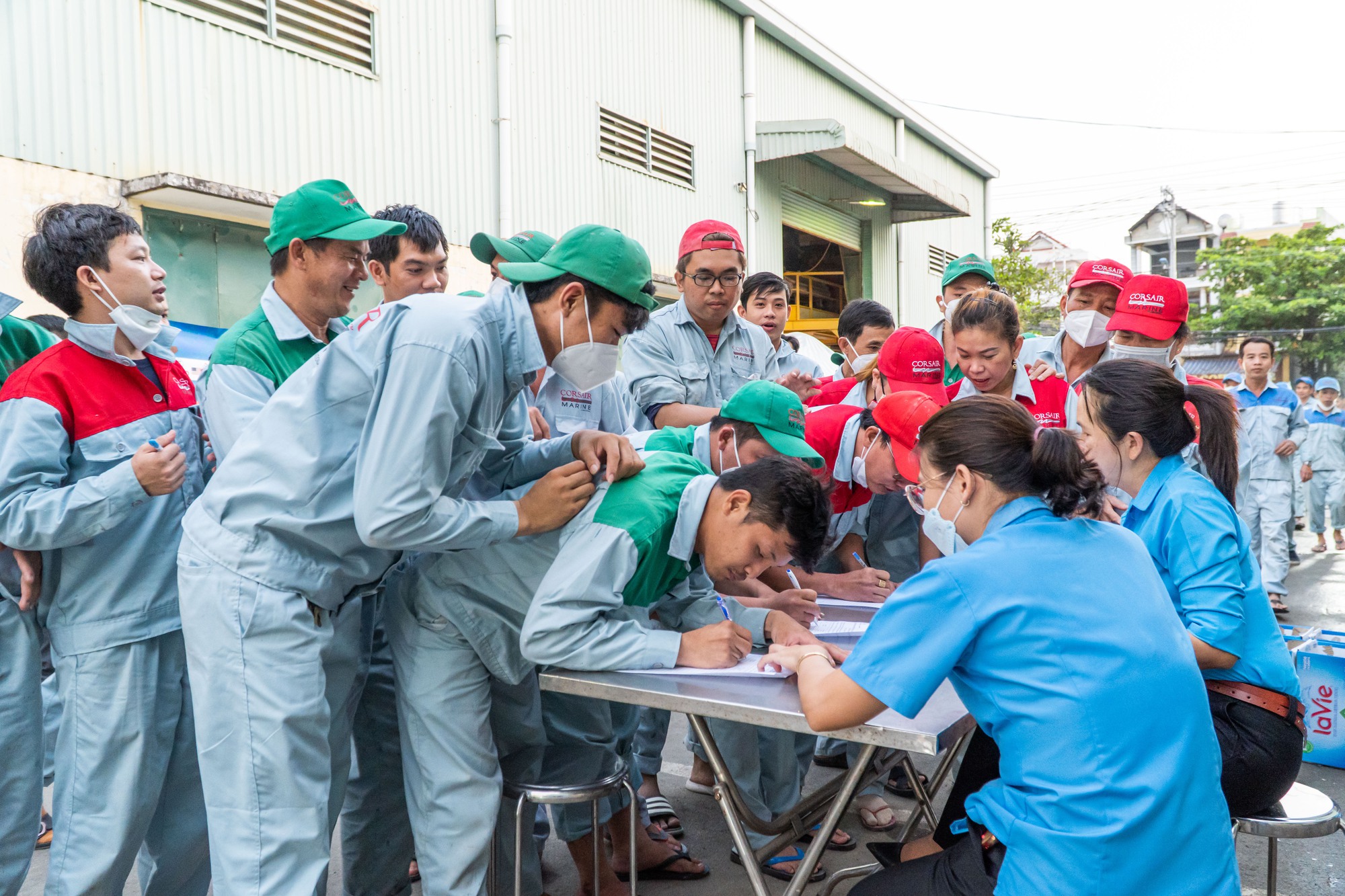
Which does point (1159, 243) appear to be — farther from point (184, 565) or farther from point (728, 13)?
point (184, 565)

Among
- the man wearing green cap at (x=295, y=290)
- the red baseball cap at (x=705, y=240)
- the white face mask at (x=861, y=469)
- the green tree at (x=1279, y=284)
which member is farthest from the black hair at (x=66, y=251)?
the green tree at (x=1279, y=284)

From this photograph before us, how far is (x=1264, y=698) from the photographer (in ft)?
6.69

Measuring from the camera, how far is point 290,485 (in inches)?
71.4

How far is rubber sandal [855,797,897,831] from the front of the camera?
3223mm

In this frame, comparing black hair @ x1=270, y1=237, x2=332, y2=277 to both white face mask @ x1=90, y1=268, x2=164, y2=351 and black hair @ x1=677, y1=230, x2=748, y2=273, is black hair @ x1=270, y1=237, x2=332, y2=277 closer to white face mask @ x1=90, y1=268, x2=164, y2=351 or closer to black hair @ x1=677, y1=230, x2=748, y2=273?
white face mask @ x1=90, y1=268, x2=164, y2=351

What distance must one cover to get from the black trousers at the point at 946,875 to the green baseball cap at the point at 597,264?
45.5 inches

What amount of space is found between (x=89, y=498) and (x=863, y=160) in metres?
10.8

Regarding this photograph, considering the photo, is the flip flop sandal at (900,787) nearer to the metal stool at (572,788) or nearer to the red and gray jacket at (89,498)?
the metal stool at (572,788)

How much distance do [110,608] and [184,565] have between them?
307mm

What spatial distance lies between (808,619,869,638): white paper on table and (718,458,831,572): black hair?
349mm

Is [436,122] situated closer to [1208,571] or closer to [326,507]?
[326,507]

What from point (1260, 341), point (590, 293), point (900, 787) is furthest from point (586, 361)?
point (1260, 341)

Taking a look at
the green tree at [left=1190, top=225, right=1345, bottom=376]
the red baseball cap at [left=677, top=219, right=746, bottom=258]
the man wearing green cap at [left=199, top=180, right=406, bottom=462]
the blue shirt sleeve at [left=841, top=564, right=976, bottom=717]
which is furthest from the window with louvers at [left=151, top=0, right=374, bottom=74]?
the green tree at [left=1190, top=225, right=1345, bottom=376]

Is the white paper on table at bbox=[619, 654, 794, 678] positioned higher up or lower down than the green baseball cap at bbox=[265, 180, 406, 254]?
lower down
